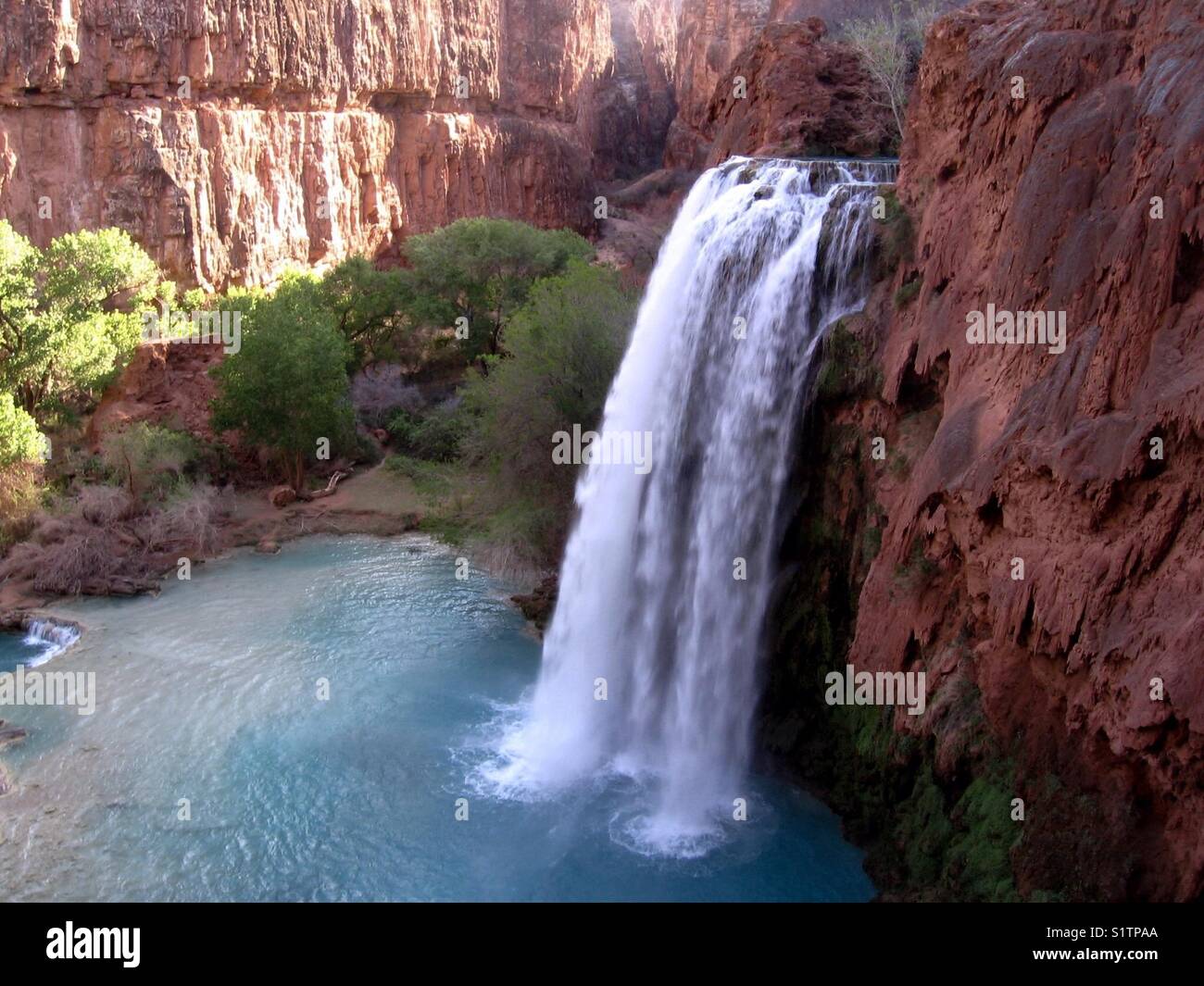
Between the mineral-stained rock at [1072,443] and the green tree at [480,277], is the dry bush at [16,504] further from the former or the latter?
the mineral-stained rock at [1072,443]

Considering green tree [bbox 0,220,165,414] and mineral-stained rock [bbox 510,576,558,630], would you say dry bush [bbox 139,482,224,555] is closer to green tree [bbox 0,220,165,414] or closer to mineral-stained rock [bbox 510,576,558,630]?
green tree [bbox 0,220,165,414]

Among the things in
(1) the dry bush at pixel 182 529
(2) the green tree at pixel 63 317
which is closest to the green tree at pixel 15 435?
(2) the green tree at pixel 63 317

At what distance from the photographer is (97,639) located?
56.4ft

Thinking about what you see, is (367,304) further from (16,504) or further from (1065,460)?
(1065,460)

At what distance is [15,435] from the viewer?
19656mm

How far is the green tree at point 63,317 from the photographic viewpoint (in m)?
21.8

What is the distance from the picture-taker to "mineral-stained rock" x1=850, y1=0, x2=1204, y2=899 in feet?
24.3

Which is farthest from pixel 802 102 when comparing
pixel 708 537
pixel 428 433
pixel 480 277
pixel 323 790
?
pixel 323 790

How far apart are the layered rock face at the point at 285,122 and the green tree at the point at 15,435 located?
9338 mm

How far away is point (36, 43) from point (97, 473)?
1217cm

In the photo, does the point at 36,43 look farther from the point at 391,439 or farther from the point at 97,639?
the point at 97,639

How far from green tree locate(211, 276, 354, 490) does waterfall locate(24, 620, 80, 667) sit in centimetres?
725

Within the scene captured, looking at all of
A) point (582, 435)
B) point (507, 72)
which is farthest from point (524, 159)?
point (582, 435)

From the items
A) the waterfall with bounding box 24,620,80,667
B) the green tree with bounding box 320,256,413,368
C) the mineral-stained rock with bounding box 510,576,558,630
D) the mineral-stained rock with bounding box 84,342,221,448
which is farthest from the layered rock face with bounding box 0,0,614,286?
the mineral-stained rock with bounding box 510,576,558,630
